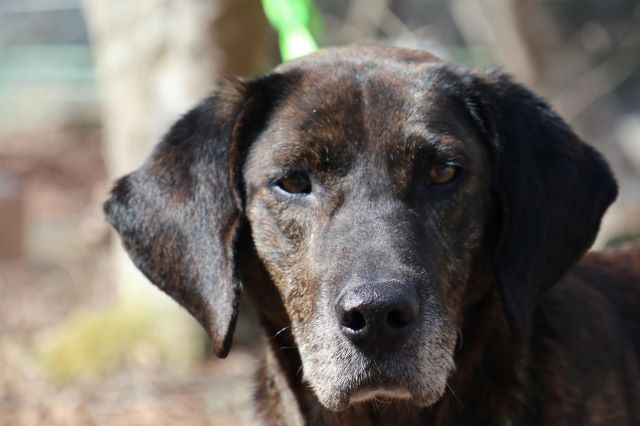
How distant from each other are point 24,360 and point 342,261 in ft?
14.7

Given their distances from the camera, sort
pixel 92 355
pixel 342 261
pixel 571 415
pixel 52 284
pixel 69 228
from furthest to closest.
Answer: pixel 69 228
pixel 52 284
pixel 92 355
pixel 571 415
pixel 342 261

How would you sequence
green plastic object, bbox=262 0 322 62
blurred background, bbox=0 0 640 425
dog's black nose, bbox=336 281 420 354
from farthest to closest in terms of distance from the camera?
blurred background, bbox=0 0 640 425
green plastic object, bbox=262 0 322 62
dog's black nose, bbox=336 281 420 354

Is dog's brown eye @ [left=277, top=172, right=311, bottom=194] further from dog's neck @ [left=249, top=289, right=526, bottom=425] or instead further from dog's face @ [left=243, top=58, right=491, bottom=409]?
dog's neck @ [left=249, top=289, right=526, bottom=425]

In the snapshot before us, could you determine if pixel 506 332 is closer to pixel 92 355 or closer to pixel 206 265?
pixel 206 265

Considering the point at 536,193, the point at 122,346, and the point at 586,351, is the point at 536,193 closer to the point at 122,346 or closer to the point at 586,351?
the point at 586,351

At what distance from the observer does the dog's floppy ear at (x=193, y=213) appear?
12.7 ft

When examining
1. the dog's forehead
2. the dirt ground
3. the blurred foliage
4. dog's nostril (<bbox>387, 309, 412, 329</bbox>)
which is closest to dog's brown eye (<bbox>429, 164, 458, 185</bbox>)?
the dog's forehead

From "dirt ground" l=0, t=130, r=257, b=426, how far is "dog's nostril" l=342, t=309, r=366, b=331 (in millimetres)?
1662

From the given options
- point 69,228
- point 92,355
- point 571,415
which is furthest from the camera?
point 69,228

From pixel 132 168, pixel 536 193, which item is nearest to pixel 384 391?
pixel 536 193

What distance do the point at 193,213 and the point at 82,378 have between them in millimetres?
3419

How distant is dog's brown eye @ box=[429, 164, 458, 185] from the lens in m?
3.76

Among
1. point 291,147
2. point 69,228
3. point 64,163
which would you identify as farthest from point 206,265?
point 64,163

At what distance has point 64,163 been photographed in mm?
15344
